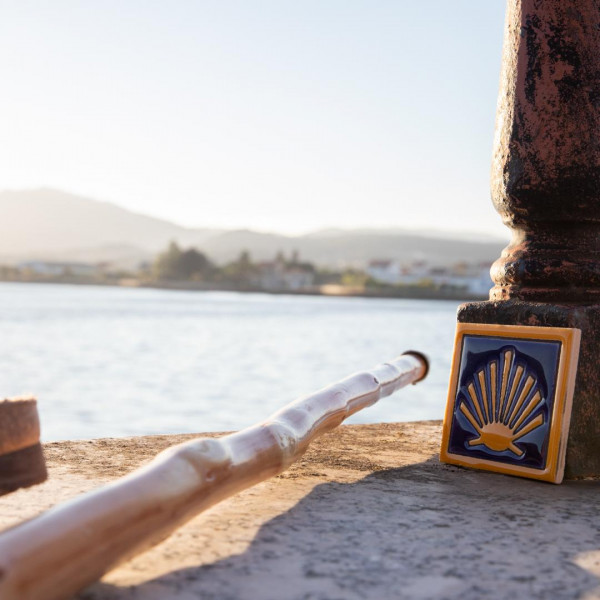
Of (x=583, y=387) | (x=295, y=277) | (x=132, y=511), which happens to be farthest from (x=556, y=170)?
(x=295, y=277)

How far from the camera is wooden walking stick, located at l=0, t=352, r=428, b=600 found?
1.42 meters

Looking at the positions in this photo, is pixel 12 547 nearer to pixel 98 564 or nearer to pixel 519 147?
pixel 98 564

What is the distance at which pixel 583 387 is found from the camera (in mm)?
2836

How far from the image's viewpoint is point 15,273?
6201 inches

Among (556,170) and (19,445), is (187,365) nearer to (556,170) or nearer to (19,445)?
(556,170)

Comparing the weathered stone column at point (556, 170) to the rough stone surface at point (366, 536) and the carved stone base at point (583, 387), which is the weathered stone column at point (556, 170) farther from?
the rough stone surface at point (366, 536)

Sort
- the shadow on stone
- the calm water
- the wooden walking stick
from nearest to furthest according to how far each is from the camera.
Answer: the wooden walking stick, the shadow on stone, the calm water

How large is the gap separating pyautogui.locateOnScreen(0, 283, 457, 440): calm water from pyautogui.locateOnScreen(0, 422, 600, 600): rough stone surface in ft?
12.6

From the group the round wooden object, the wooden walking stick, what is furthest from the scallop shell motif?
the round wooden object

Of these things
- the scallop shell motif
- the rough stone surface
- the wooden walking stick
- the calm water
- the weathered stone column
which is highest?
the weathered stone column

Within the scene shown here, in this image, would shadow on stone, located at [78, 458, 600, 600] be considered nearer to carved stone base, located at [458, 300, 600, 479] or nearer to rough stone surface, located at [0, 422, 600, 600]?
rough stone surface, located at [0, 422, 600, 600]

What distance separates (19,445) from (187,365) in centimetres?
3349

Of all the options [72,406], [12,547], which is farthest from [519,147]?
[72,406]

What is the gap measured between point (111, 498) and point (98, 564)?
124 millimetres
